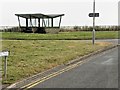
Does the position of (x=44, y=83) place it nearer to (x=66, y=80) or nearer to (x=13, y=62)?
(x=66, y=80)

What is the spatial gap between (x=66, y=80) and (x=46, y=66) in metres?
3.63

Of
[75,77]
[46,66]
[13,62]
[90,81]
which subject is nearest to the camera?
[90,81]

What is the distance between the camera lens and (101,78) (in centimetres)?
1289

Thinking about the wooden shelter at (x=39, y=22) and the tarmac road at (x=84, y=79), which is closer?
the tarmac road at (x=84, y=79)

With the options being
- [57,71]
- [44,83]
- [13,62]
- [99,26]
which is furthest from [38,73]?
[99,26]

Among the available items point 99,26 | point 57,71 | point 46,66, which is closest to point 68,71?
point 57,71

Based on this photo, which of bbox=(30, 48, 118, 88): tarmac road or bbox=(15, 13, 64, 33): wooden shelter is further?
bbox=(15, 13, 64, 33): wooden shelter

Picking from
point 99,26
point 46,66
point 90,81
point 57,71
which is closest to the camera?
point 90,81

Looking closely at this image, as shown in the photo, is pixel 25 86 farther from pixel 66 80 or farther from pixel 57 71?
pixel 57 71

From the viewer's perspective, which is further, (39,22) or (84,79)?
(39,22)

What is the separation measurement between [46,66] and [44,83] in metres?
4.22

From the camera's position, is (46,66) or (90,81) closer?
(90,81)

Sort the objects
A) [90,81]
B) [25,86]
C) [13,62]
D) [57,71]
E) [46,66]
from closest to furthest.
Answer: [25,86], [90,81], [57,71], [46,66], [13,62]

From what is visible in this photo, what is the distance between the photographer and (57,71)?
583 inches
